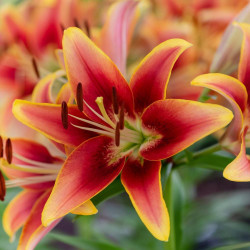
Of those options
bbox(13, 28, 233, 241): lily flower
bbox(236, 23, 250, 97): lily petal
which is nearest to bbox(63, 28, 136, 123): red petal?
bbox(13, 28, 233, 241): lily flower

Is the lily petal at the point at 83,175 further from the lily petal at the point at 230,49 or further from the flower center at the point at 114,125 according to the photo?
the lily petal at the point at 230,49

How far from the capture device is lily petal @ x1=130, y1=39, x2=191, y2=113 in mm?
459

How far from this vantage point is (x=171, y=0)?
941 mm

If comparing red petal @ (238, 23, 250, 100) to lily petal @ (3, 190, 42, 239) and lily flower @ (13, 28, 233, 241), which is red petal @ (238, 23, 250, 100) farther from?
lily petal @ (3, 190, 42, 239)

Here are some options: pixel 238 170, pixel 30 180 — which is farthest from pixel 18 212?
pixel 238 170

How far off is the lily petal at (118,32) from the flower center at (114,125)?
3.0 inches

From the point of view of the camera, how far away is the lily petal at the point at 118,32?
563 millimetres

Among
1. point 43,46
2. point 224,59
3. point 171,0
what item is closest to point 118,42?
point 224,59

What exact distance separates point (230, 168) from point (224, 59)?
0.56 ft

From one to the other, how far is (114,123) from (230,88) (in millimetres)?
118

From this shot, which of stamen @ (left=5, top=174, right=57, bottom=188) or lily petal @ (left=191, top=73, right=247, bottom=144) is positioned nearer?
lily petal @ (left=191, top=73, right=247, bottom=144)

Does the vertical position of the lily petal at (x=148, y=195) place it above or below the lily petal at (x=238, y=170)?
below

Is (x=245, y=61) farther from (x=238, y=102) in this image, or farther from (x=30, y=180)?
(x=30, y=180)

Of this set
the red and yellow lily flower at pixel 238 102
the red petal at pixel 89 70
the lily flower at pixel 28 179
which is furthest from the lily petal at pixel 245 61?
the lily flower at pixel 28 179
